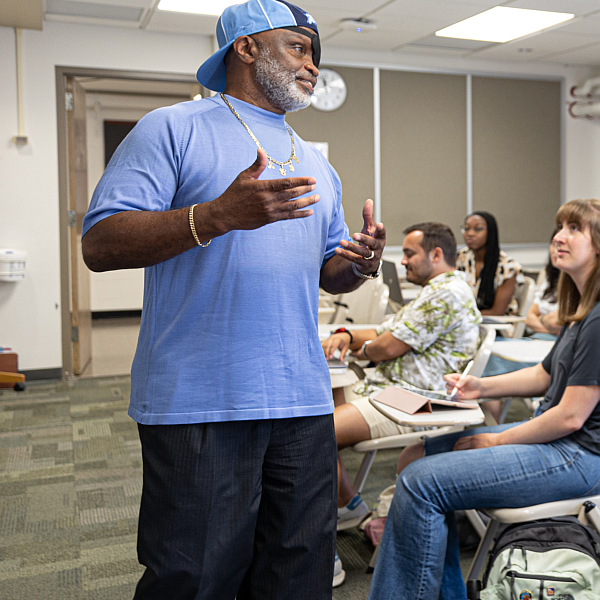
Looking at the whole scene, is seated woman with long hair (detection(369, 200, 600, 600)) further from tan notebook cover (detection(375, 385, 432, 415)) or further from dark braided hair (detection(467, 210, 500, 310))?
dark braided hair (detection(467, 210, 500, 310))

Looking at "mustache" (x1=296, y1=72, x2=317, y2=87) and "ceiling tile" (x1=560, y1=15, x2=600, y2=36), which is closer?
"mustache" (x1=296, y1=72, x2=317, y2=87)

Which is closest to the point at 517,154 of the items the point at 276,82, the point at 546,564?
the point at 546,564

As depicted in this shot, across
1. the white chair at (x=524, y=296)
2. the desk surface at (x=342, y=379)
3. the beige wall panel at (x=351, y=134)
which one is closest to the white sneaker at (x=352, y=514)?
the desk surface at (x=342, y=379)

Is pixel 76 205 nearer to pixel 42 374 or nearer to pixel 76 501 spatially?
pixel 42 374

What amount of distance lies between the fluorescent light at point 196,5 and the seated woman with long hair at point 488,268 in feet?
Result: 7.95

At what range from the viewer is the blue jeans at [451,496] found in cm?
162

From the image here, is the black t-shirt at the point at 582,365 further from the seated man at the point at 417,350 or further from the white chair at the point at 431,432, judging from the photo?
the seated man at the point at 417,350

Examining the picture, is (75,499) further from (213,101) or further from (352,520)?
(213,101)

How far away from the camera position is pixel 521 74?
6512 mm

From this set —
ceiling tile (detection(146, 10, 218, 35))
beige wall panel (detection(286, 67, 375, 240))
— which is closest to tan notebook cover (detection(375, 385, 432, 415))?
ceiling tile (detection(146, 10, 218, 35))

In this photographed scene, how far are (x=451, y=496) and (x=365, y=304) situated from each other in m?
2.24

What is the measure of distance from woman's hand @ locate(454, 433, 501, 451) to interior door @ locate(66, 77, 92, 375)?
4.19 metres

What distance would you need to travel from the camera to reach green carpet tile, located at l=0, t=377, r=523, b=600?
7.11 ft

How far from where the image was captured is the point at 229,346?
1.16m
